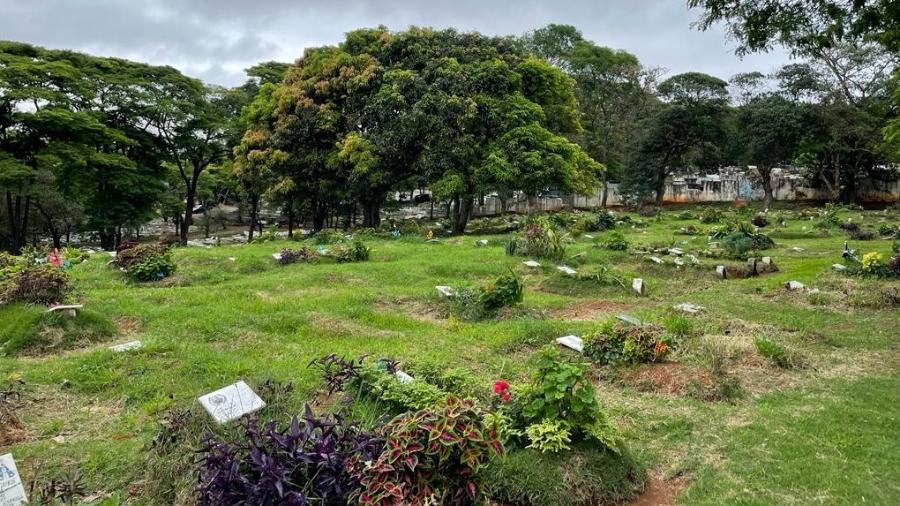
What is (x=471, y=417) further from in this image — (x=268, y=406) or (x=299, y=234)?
(x=299, y=234)

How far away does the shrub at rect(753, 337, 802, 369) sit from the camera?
230 inches

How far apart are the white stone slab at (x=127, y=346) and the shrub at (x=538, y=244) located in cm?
852

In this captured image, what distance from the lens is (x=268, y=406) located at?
A: 4426 mm

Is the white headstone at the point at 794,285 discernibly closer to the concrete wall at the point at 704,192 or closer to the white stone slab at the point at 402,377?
the white stone slab at the point at 402,377

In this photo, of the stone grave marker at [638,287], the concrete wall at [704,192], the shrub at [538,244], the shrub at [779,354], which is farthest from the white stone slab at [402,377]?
the concrete wall at [704,192]

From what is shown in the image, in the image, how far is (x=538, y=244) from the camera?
13.0m

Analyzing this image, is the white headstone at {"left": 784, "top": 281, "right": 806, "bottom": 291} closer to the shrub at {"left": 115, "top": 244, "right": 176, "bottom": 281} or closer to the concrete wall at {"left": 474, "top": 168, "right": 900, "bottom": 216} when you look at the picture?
the shrub at {"left": 115, "top": 244, "right": 176, "bottom": 281}

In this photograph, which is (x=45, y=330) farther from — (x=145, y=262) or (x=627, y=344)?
(x=627, y=344)

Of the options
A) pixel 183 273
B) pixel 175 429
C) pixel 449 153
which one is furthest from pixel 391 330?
pixel 449 153

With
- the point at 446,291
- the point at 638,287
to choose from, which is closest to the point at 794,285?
the point at 638,287

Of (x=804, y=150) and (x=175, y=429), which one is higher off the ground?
(x=804, y=150)

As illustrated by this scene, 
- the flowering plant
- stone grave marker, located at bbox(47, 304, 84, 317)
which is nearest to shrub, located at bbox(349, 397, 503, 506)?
the flowering plant

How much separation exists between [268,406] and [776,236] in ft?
57.6

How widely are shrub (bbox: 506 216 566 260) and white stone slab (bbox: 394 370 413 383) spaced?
842cm
